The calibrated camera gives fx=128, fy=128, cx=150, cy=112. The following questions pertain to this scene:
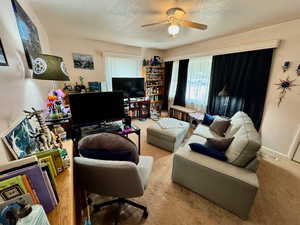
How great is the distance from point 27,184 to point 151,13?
2.35 meters

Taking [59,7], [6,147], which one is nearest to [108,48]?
[59,7]

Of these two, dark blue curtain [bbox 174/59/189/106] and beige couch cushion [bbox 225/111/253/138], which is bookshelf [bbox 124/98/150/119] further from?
beige couch cushion [bbox 225/111/253/138]

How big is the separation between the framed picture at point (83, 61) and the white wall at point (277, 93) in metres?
3.62

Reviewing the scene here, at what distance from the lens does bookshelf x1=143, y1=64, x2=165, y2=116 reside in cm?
462

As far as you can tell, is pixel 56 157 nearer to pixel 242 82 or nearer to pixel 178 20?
pixel 178 20

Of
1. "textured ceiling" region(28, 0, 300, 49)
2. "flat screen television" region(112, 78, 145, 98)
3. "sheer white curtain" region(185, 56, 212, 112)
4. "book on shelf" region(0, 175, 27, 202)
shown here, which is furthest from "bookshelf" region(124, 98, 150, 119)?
"book on shelf" region(0, 175, 27, 202)

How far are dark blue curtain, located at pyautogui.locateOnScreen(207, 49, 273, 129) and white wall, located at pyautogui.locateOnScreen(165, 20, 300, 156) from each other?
4.5 inches

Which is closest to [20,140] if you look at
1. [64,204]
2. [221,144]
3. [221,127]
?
[64,204]

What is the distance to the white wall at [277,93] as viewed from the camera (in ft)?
7.06

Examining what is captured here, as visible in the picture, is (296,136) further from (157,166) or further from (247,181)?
(157,166)

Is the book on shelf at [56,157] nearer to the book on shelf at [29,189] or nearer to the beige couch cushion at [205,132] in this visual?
the book on shelf at [29,189]

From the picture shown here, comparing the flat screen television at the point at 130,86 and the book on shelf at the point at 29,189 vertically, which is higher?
the flat screen television at the point at 130,86

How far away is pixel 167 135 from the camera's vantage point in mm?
2455

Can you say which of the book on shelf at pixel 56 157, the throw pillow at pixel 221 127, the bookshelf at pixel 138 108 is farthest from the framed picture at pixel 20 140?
the bookshelf at pixel 138 108
